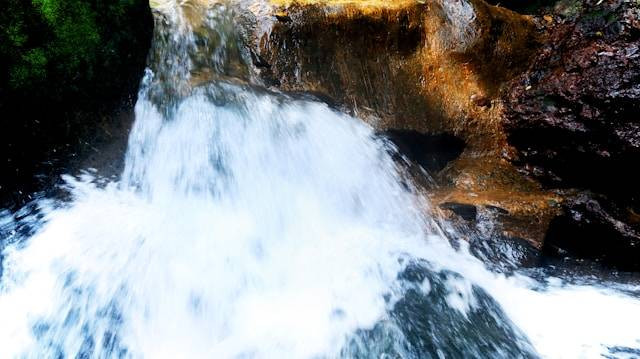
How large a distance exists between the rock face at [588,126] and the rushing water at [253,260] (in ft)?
1.92

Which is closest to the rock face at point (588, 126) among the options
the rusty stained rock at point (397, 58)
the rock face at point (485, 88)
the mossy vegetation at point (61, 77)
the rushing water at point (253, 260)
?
the rock face at point (485, 88)

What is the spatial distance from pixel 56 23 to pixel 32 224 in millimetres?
1826

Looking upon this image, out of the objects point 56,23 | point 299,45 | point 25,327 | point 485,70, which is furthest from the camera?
point 485,70

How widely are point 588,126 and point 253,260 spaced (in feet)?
12.8

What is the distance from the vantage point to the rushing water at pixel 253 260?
9.76 feet

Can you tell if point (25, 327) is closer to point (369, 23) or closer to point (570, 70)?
point (369, 23)

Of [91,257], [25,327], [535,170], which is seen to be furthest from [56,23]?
[535,170]

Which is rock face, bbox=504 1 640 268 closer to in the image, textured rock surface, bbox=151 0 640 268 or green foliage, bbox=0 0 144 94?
textured rock surface, bbox=151 0 640 268

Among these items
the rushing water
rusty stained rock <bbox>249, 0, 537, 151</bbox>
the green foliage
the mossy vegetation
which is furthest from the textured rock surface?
the green foliage

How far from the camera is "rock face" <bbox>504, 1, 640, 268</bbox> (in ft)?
14.0

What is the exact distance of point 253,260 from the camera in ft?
12.3

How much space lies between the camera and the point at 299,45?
16.3ft

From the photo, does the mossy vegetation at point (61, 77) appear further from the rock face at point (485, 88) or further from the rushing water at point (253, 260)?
the rock face at point (485, 88)

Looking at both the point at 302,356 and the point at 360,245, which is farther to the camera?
the point at 360,245
